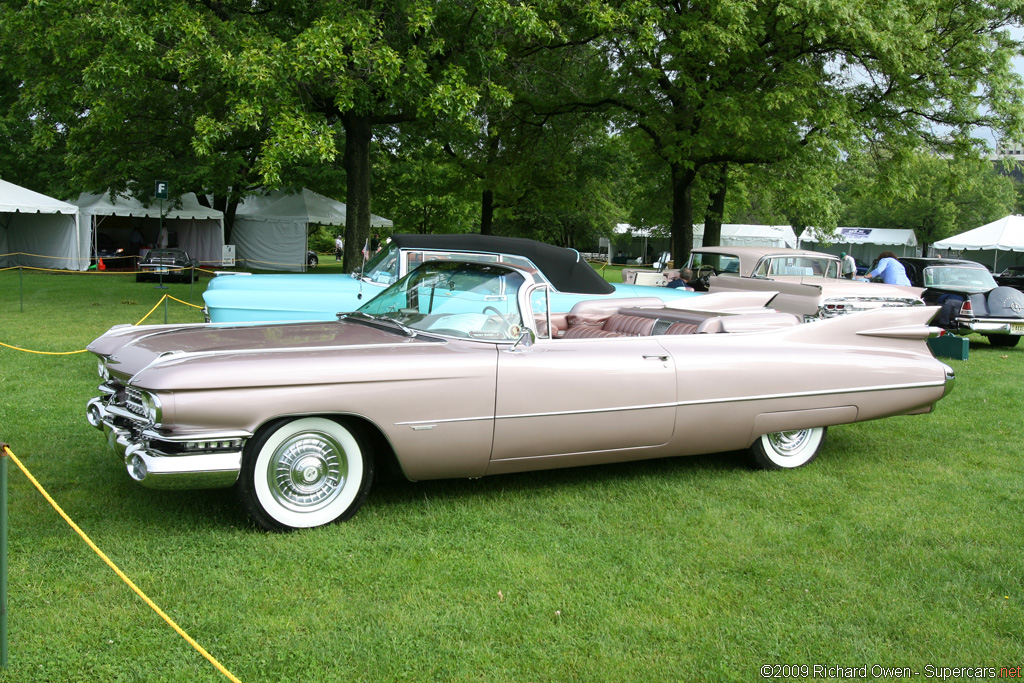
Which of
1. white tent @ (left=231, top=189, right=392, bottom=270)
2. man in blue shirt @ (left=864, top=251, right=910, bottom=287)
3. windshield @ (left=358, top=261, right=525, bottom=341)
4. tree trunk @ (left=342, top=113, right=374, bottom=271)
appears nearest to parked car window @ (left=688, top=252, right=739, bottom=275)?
man in blue shirt @ (left=864, top=251, right=910, bottom=287)

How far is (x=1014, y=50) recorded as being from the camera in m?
16.9

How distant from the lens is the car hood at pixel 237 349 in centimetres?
384

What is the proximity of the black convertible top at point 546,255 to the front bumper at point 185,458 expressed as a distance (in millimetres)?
4026

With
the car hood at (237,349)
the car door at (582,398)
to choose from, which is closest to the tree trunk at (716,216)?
the car door at (582,398)

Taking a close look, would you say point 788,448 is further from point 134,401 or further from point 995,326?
point 995,326

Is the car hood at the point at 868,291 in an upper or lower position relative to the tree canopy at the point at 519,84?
lower

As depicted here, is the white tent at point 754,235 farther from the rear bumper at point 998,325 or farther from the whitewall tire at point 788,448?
the whitewall tire at point 788,448

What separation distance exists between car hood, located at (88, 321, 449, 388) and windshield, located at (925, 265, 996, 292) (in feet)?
37.0

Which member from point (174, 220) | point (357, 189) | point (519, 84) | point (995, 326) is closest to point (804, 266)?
point (995, 326)

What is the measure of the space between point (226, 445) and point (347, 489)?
2.23 ft

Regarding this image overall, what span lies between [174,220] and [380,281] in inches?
917

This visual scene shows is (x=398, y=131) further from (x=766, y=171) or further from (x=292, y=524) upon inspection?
(x=292, y=524)

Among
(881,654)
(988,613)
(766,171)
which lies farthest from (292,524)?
(766,171)

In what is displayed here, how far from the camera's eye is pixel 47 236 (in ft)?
88.4
